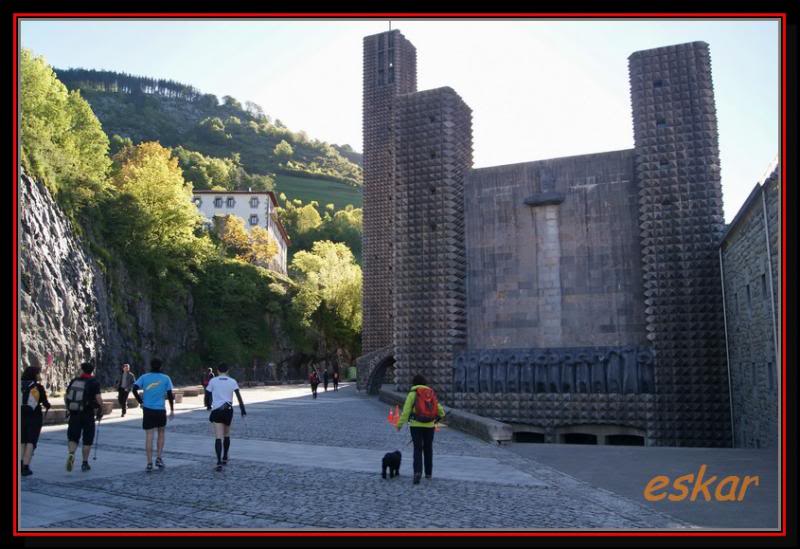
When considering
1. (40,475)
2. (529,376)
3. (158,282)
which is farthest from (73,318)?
(40,475)

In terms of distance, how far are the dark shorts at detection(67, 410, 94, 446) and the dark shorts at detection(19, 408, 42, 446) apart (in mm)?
512

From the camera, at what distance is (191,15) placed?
6.00 m

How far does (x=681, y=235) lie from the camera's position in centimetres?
2409

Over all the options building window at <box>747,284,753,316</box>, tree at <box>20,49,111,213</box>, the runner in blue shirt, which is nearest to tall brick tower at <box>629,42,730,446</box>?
building window at <box>747,284,753,316</box>

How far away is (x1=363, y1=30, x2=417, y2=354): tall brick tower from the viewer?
47.1 meters

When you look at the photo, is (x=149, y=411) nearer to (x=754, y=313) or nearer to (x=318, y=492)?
(x=318, y=492)

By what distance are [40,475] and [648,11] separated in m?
10.8

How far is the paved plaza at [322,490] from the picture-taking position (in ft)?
25.3

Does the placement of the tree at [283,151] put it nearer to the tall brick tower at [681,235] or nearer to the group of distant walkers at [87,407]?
the tall brick tower at [681,235]

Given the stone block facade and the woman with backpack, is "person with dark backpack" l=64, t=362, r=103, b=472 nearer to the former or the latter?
the woman with backpack

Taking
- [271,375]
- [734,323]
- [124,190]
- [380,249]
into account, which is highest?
[124,190]

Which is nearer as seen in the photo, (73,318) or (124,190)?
(73,318)

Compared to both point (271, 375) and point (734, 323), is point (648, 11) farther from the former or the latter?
point (271, 375)

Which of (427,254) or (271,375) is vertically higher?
(427,254)
